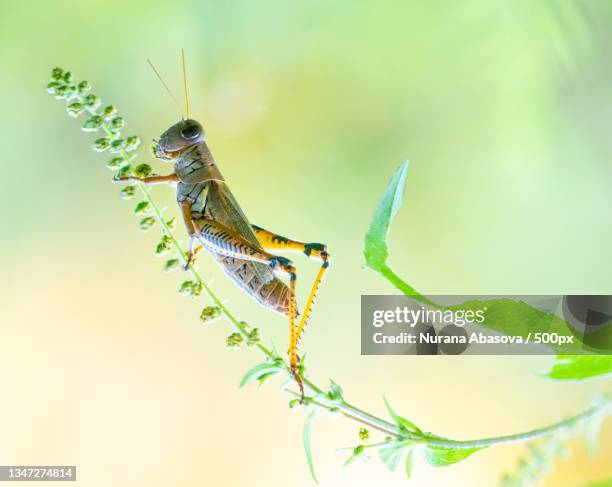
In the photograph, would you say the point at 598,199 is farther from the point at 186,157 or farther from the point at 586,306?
the point at 586,306

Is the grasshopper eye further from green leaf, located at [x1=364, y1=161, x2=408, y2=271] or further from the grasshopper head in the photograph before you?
green leaf, located at [x1=364, y1=161, x2=408, y2=271]

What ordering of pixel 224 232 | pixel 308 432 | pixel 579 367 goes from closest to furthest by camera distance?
pixel 579 367 → pixel 308 432 → pixel 224 232

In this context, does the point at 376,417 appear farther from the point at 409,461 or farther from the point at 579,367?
the point at 579,367

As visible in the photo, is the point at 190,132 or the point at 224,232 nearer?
the point at 224,232

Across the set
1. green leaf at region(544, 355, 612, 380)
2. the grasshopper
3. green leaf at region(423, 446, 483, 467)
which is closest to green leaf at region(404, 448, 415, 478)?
green leaf at region(423, 446, 483, 467)

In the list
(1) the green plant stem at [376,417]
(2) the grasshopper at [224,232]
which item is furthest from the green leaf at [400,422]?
(2) the grasshopper at [224,232]

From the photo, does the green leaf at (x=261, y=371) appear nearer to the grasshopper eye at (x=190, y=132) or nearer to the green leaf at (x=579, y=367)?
the green leaf at (x=579, y=367)

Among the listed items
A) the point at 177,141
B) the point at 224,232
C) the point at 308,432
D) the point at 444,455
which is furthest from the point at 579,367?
the point at 177,141
